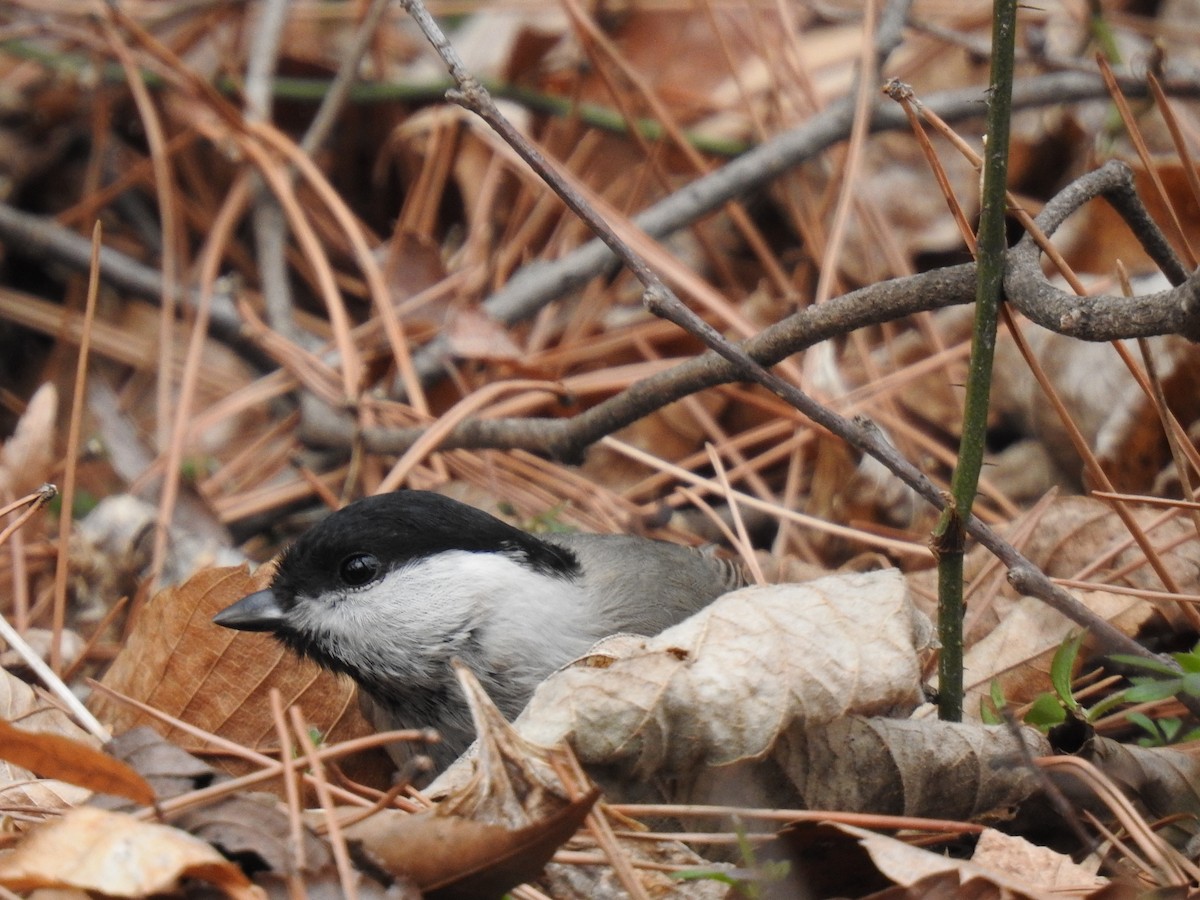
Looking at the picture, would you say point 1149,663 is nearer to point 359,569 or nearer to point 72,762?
point 359,569

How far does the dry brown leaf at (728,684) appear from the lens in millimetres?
1275

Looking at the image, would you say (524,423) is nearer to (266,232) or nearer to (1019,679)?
(1019,679)

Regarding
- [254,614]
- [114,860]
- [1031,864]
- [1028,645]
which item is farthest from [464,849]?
[1028,645]

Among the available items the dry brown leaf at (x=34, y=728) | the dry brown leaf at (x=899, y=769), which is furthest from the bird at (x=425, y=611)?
the dry brown leaf at (x=899, y=769)

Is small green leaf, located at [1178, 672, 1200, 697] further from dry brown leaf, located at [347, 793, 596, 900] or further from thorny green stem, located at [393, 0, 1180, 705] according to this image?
dry brown leaf, located at [347, 793, 596, 900]

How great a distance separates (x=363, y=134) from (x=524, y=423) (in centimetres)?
150

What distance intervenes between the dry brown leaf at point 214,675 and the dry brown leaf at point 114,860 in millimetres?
517

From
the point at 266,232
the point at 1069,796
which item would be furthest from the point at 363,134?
the point at 1069,796

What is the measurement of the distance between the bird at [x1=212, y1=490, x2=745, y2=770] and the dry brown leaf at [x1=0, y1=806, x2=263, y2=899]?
523 mm

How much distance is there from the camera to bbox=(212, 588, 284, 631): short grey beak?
5.28ft

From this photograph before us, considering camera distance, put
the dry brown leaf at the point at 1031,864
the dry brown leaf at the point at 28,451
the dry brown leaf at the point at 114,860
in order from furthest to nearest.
A: the dry brown leaf at the point at 28,451 < the dry brown leaf at the point at 1031,864 < the dry brown leaf at the point at 114,860

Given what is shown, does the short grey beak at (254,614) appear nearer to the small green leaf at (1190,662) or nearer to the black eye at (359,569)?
the black eye at (359,569)

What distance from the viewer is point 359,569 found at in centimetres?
164

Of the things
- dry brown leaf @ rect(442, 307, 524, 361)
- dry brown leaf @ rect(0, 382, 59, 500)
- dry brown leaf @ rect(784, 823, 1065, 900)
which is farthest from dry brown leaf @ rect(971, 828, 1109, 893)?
dry brown leaf @ rect(0, 382, 59, 500)
